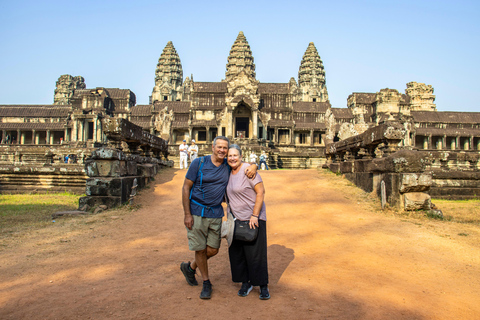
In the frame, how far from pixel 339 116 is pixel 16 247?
3744cm

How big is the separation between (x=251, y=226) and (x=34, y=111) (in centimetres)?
5037

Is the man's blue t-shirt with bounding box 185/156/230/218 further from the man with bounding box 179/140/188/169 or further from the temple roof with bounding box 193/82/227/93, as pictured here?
the temple roof with bounding box 193/82/227/93

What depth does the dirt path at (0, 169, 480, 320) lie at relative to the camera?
3178mm

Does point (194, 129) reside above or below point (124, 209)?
above

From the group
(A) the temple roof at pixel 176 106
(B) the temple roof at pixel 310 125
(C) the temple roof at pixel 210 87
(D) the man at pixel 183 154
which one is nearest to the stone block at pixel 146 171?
(D) the man at pixel 183 154

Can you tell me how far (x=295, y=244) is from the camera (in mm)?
A: 5645

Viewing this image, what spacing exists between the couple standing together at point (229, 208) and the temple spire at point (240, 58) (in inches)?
1607

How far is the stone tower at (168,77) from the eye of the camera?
174 feet

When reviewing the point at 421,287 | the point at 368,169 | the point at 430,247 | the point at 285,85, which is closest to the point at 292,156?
the point at 285,85

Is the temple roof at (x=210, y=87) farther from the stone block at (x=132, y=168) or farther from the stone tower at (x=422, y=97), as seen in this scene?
the stone tower at (x=422, y=97)

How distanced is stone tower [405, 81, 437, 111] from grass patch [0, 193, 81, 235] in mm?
47291

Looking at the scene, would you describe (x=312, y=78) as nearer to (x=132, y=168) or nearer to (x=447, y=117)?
(x=447, y=117)

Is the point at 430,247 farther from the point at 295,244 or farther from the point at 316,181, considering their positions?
the point at 316,181

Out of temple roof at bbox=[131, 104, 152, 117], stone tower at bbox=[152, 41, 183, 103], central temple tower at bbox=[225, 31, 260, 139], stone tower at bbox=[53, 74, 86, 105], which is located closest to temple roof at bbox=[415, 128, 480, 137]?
central temple tower at bbox=[225, 31, 260, 139]
